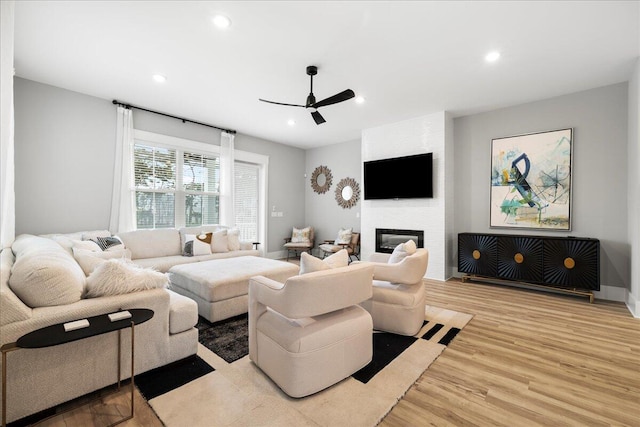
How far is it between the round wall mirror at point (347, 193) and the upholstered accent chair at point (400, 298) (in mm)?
3834

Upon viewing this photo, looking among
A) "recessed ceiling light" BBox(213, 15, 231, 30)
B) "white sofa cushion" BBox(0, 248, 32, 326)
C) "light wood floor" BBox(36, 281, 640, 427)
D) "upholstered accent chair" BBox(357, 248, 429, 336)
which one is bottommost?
"light wood floor" BBox(36, 281, 640, 427)

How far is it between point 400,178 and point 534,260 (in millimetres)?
2437

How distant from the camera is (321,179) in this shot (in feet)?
24.2

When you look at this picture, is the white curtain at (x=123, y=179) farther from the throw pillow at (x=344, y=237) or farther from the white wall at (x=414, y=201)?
the white wall at (x=414, y=201)

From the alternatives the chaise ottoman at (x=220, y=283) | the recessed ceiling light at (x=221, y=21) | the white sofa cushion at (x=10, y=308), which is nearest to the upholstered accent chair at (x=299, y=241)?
the chaise ottoman at (x=220, y=283)

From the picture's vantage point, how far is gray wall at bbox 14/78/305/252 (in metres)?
3.75

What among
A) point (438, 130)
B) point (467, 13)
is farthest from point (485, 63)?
point (438, 130)

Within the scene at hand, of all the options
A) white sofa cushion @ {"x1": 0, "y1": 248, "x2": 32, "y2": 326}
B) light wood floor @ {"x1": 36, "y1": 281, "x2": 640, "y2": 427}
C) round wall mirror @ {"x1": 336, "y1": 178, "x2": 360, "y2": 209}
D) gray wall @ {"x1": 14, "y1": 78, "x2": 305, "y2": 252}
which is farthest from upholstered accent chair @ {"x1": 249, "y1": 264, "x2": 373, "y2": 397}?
round wall mirror @ {"x1": 336, "y1": 178, "x2": 360, "y2": 209}

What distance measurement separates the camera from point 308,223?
7.62 meters

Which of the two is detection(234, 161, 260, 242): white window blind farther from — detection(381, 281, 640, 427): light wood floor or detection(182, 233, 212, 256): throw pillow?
detection(381, 281, 640, 427): light wood floor

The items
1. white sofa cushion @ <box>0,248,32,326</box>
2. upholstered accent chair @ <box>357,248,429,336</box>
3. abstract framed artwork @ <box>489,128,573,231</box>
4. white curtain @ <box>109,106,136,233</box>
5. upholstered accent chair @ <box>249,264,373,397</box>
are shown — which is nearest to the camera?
white sofa cushion @ <box>0,248,32,326</box>

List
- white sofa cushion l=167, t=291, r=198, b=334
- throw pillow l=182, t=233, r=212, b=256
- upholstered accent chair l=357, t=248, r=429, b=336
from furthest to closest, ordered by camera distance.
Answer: throw pillow l=182, t=233, r=212, b=256, upholstered accent chair l=357, t=248, r=429, b=336, white sofa cushion l=167, t=291, r=198, b=334

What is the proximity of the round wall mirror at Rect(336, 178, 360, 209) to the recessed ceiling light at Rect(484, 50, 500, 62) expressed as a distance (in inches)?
146

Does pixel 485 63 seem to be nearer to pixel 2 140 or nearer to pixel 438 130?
pixel 438 130
